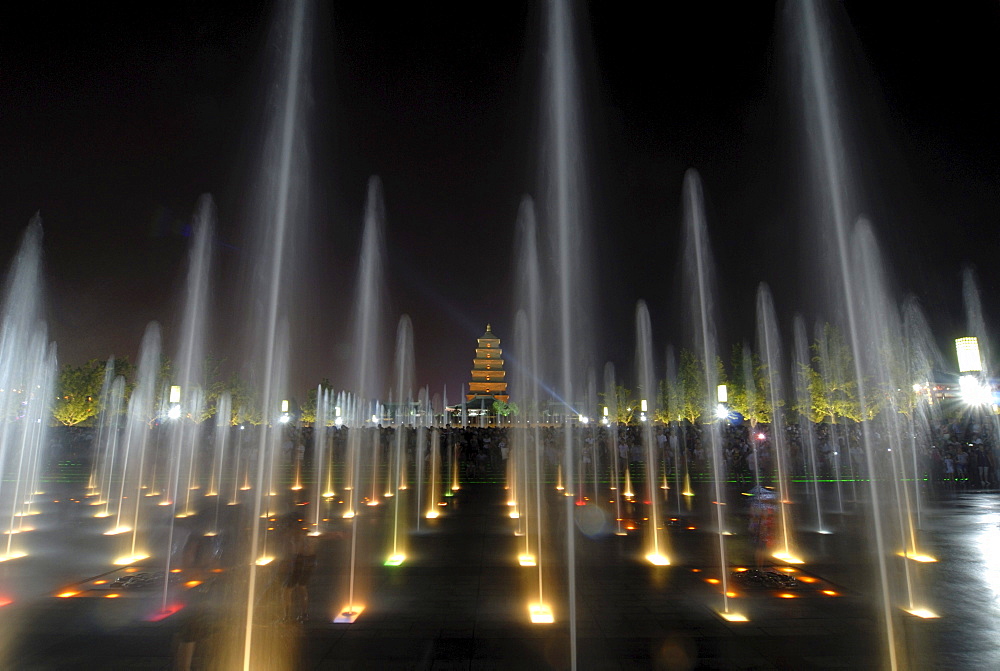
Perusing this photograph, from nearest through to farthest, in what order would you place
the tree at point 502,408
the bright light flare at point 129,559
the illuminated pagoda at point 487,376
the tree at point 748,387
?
the bright light flare at point 129,559, the tree at point 748,387, the tree at point 502,408, the illuminated pagoda at point 487,376

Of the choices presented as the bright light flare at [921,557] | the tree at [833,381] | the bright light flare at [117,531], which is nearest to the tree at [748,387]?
the tree at [833,381]

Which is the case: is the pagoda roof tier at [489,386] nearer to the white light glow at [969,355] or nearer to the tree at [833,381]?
the tree at [833,381]

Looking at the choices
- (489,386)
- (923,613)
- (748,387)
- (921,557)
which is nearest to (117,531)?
(923,613)

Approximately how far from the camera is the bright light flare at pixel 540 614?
5711mm

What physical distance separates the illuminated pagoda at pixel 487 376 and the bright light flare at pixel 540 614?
9225 centimetres

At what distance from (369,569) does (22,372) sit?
2479cm

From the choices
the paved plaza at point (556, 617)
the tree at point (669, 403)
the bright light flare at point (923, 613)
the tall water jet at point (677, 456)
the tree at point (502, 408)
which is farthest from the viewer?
the tree at point (502, 408)

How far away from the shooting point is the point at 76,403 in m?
38.8

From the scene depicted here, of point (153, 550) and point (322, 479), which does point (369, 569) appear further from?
point (322, 479)

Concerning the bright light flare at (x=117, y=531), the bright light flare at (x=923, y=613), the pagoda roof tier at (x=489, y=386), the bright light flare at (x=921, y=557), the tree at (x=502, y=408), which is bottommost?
the bright light flare at (x=923, y=613)

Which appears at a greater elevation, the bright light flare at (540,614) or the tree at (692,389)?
the tree at (692,389)

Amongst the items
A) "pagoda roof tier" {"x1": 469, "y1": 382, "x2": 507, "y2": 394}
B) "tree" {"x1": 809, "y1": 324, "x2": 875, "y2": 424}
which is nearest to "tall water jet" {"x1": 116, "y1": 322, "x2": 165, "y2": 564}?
"tree" {"x1": 809, "y1": 324, "x2": 875, "y2": 424}

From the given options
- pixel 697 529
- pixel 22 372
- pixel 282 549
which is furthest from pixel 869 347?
pixel 22 372

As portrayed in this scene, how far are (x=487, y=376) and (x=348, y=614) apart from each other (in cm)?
9865
